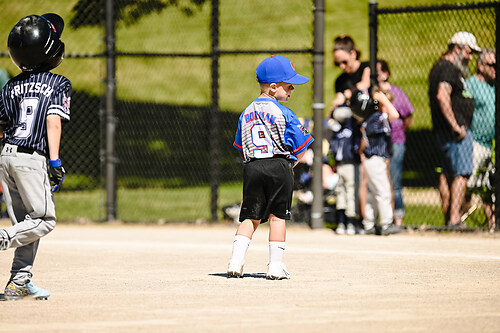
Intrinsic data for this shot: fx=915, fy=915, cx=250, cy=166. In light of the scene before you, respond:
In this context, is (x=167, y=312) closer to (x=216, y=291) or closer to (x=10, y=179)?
(x=216, y=291)

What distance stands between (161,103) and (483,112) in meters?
10.5

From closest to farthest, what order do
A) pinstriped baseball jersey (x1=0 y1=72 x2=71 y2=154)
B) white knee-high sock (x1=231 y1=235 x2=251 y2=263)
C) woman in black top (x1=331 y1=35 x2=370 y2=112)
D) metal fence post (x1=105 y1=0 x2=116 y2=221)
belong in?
pinstriped baseball jersey (x1=0 y1=72 x2=71 y2=154) < white knee-high sock (x1=231 y1=235 x2=251 y2=263) < woman in black top (x1=331 y1=35 x2=370 y2=112) < metal fence post (x1=105 y1=0 x2=116 y2=221)

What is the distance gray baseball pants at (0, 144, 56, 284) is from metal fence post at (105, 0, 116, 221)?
5.85 meters

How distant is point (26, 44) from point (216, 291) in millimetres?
2120

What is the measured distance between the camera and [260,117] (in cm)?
706

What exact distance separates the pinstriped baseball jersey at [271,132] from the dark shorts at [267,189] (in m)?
0.08

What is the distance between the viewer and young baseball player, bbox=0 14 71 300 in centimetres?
593

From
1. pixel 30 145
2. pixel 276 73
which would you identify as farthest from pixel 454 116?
pixel 30 145

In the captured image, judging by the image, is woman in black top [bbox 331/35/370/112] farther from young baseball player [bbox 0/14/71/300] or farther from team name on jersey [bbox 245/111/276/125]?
young baseball player [bbox 0/14/71/300]

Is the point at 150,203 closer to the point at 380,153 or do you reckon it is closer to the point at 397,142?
the point at 397,142

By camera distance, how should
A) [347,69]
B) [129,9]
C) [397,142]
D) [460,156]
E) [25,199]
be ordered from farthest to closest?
[129,9]
[397,142]
[347,69]
[460,156]
[25,199]

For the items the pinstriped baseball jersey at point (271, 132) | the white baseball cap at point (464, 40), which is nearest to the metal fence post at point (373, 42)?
the white baseball cap at point (464, 40)

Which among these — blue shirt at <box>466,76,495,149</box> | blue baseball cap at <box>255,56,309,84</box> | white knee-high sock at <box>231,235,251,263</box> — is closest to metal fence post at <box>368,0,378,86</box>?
blue shirt at <box>466,76,495,149</box>

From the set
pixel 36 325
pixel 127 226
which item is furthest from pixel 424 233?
pixel 36 325
